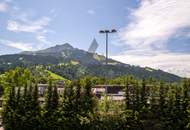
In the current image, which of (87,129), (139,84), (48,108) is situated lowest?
(87,129)

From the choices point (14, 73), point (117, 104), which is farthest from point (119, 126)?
point (14, 73)

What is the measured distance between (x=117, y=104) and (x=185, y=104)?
12.4m

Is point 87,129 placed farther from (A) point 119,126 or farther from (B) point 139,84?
(B) point 139,84

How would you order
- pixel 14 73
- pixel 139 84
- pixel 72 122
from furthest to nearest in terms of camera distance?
pixel 14 73, pixel 139 84, pixel 72 122

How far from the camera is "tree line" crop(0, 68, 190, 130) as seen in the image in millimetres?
58656

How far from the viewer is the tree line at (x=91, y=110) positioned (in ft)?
192

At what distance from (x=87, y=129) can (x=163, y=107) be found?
14601 mm

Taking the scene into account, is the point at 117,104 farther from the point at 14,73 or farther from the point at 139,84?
the point at 14,73

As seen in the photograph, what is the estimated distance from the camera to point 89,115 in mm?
59562

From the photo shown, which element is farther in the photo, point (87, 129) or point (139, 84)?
point (139, 84)

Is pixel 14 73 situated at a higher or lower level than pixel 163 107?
higher

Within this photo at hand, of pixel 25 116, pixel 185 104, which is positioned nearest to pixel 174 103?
pixel 185 104

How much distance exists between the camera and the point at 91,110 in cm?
6075

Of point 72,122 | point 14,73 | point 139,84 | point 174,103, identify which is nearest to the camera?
point 72,122
